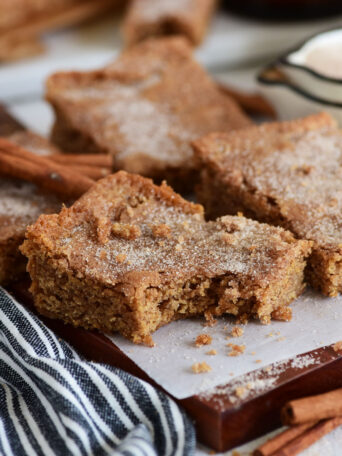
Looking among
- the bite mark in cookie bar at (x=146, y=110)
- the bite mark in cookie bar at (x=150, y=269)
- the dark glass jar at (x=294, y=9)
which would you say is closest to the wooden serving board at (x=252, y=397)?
the bite mark in cookie bar at (x=150, y=269)

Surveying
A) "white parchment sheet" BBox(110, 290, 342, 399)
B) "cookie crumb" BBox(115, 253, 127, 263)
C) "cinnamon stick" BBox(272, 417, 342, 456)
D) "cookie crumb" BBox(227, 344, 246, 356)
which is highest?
"cookie crumb" BBox(115, 253, 127, 263)

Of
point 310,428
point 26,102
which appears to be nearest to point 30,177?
point 310,428

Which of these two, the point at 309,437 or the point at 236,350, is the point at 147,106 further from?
Answer: the point at 309,437

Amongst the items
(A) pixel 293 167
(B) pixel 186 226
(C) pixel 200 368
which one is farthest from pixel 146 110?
(C) pixel 200 368

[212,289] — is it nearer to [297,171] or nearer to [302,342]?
[302,342]

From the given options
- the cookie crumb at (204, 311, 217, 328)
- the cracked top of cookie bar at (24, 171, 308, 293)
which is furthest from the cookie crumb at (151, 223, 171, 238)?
the cookie crumb at (204, 311, 217, 328)

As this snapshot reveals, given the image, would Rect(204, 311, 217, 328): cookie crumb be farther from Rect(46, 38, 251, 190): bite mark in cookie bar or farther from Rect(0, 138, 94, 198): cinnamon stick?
Rect(46, 38, 251, 190): bite mark in cookie bar
